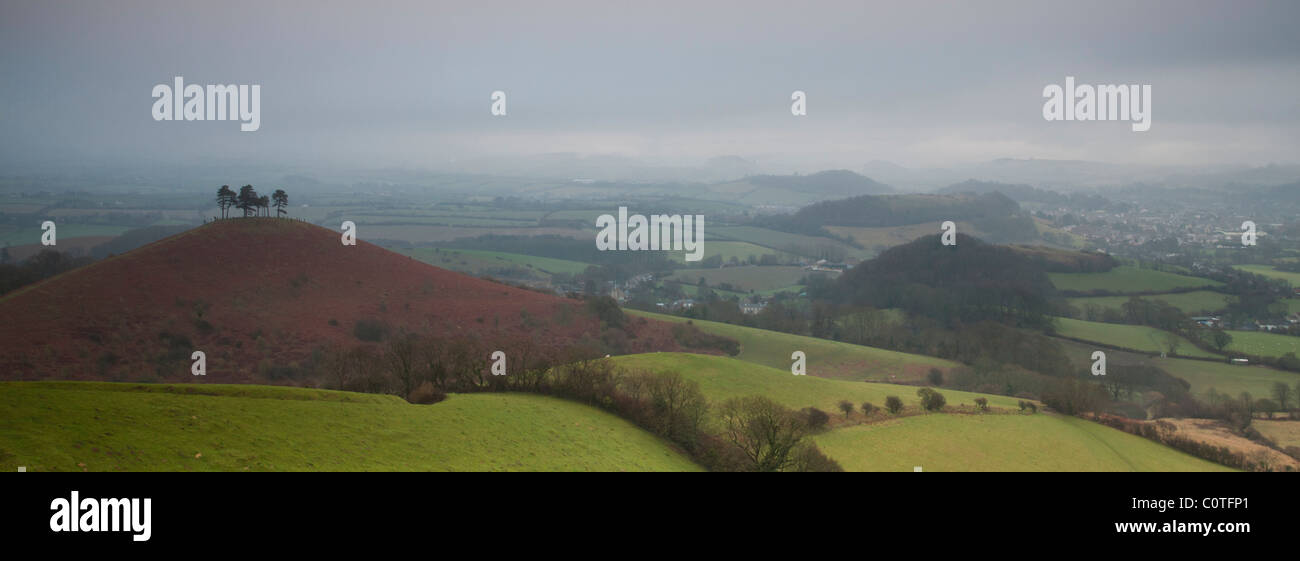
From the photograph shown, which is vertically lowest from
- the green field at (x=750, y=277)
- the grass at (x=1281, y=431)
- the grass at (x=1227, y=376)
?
the grass at (x=1281, y=431)

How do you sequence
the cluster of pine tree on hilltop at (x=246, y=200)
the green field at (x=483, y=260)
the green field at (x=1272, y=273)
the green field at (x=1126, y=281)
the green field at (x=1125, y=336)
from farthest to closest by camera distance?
the green field at (x=483, y=260) → the green field at (x=1272, y=273) → the green field at (x=1126, y=281) → the green field at (x=1125, y=336) → the cluster of pine tree on hilltop at (x=246, y=200)

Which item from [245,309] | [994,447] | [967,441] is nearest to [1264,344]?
[994,447]

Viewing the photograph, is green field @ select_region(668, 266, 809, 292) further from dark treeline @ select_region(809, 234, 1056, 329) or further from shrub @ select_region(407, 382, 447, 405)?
shrub @ select_region(407, 382, 447, 405)

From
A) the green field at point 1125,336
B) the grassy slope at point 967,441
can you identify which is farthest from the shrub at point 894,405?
the green field at point 1125,336

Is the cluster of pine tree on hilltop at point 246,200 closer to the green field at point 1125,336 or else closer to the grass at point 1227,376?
the grass at point 1227,376

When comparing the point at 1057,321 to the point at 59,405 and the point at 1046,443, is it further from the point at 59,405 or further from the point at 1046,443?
the point at 59,405

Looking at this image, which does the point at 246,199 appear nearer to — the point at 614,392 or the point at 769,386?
the point at 614,392

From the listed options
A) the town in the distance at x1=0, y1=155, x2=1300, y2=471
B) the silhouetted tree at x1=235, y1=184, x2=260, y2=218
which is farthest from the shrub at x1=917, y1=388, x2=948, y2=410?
the silhouetted tree at x1=235, y1=184, x2=260, y2=218

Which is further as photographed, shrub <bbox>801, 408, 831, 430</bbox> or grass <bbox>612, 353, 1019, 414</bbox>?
grass <bbox>612, 353, 1019, 414</bbox>
